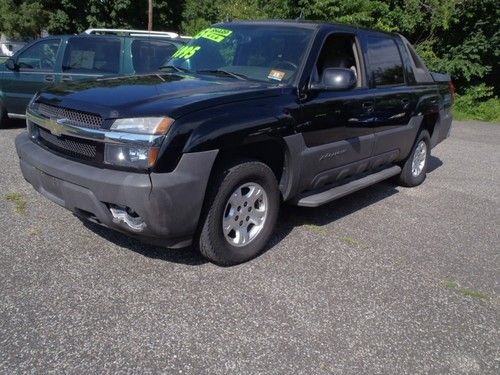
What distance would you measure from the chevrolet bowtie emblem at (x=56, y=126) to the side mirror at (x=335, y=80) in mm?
1918

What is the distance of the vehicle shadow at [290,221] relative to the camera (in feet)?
12.2

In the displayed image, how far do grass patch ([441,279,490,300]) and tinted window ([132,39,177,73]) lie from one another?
18.4 feet

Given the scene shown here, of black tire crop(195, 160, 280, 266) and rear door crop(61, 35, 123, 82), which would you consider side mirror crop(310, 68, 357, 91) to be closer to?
black tire crop(195, 160, 280, 266)

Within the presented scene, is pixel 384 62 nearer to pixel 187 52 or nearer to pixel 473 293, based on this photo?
pixel 187 52

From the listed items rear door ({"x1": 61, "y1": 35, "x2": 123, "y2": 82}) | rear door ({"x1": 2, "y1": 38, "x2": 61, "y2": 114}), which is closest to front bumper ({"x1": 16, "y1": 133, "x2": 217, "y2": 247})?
rear door ({"x1": 61, "y1": 35, "x2": 123, "y2": 82})

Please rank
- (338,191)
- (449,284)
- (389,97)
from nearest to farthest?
1. (449,284)
2. (338,191)
3. (389,97)

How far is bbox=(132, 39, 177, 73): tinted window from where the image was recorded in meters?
7.68

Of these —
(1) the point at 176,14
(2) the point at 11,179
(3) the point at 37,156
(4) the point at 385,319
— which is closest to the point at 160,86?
(3) the point at 37,156

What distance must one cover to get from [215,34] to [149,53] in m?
3.41

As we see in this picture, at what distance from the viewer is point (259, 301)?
317 cm

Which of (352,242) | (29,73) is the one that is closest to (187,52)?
(352,242)

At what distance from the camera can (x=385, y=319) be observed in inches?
122

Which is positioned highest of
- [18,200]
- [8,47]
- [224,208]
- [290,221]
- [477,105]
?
[224,208]

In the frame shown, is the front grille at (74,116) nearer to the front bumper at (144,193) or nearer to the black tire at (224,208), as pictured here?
the front bumper at (144,193)
